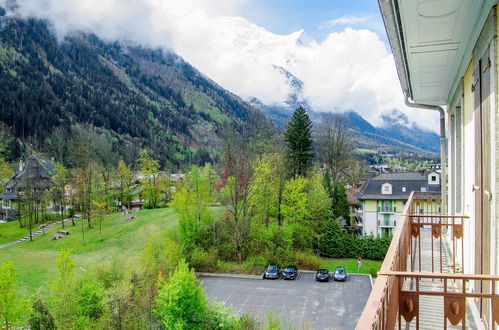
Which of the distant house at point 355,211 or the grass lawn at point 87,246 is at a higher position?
the distant house at point 355,211

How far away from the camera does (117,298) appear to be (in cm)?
1503

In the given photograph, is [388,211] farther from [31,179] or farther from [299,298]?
[31,179]

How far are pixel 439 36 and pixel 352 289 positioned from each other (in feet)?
72.2

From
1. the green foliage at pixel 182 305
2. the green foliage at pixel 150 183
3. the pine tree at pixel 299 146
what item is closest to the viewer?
the green foliage at pixel 182 305

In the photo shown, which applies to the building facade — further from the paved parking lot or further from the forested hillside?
the forested hillside

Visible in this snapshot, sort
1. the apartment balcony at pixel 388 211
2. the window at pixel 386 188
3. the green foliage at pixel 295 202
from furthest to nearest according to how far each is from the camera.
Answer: the window at pixel 386 188 < the apartment balcony at pixel 388 211 < the green foliage at pixel 295 202

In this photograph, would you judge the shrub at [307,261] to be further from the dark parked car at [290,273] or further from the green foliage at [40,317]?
the green foliage at [40,317]

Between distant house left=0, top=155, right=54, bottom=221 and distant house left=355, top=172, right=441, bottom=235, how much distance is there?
3337cm

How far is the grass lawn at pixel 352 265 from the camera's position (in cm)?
2684

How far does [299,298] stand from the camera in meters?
21.9

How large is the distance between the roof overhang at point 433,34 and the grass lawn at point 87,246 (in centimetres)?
2312

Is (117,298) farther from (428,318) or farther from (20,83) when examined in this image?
(20,83)

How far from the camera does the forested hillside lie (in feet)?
296

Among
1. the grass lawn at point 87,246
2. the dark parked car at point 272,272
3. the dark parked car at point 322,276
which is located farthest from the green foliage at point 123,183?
the dark parked car at point 322,276
